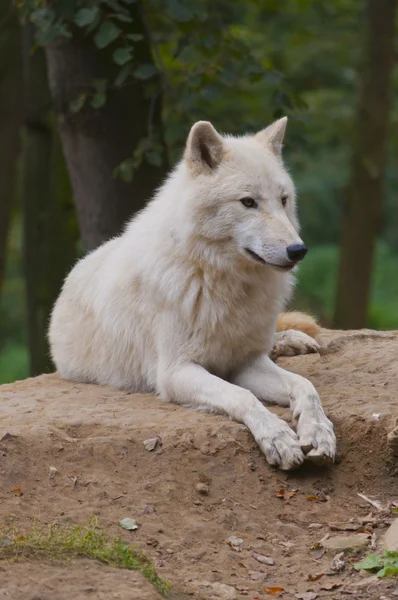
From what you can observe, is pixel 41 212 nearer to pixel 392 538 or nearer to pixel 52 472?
pixel 52 472

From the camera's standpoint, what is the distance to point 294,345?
6.83 meters

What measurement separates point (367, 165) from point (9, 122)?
4630mm

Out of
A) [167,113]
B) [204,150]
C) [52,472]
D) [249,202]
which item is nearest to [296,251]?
[249,202]

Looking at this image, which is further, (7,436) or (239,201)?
(239,201)

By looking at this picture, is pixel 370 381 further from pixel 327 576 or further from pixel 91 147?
pixel 91 147

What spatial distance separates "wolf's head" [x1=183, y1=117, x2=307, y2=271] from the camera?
528 centimetres

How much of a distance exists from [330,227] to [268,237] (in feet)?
41.0

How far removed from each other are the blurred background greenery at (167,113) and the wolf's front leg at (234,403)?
2.81m

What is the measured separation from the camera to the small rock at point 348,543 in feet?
13.9

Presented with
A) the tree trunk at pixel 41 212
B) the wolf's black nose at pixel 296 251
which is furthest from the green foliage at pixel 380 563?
the tree trunk at pixel 41 212

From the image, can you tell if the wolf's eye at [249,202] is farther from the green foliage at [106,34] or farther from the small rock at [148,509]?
the green foliage at [106,34]

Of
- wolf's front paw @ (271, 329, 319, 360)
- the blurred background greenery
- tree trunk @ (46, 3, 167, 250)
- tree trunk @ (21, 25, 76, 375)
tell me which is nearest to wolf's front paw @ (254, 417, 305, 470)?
wolf's front paw @ (271, 329, 319, 360)

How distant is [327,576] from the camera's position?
405 centimetres

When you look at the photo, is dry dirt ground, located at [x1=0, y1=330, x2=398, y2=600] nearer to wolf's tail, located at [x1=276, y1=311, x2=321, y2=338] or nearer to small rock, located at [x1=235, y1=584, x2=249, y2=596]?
small rock, located at [x1=235, y1=584, x2=249, y2=596]
